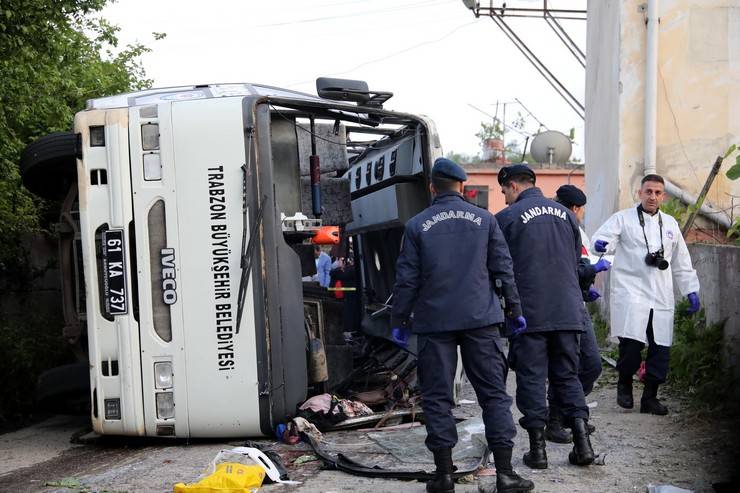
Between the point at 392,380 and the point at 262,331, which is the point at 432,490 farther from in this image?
the point at 392,380

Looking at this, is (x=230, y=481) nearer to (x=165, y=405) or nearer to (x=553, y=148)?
(x=165, y=405)

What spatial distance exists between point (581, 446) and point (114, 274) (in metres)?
3.27

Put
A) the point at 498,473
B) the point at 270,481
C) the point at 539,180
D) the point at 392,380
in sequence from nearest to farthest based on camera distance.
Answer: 1. the point at 498,473
2. the point at 270,481
3. the point at 392,380
4. the point at 539,180

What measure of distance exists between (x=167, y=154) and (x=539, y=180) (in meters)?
16.5

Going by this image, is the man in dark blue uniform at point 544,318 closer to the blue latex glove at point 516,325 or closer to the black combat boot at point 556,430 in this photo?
the blue latex glove at point 516,325

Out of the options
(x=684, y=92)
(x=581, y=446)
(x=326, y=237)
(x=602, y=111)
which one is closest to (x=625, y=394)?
(x=581, y=446)

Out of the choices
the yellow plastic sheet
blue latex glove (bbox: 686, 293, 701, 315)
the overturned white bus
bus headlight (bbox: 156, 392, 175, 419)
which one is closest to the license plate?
the overturned white bus

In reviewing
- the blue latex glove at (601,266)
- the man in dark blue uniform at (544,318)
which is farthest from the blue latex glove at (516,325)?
the blue latex glove at (601,266)

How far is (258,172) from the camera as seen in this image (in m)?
6.38

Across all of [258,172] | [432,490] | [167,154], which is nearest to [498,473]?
[432,490]

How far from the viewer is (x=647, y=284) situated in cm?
725

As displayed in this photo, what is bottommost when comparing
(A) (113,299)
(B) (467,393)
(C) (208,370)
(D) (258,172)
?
(B) (467,393)

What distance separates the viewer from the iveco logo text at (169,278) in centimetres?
629

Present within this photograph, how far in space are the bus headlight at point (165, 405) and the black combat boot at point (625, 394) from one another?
3549 millimetres
